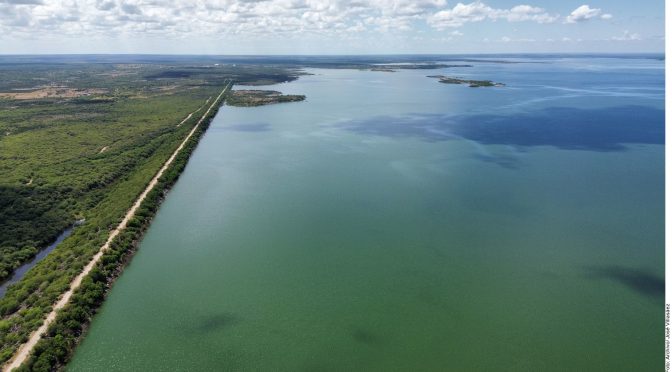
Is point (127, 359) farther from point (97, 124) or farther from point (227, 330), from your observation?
point (97, 124)

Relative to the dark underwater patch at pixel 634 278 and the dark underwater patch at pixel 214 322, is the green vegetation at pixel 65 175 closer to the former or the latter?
the dark underwater patch at pixel 214 322

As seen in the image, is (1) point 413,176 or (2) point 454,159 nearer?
(1) point 413,176

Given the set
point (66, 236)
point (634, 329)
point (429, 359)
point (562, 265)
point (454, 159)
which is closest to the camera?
point (429, 359)

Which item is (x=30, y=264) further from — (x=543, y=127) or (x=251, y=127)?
(x=543, y=127)

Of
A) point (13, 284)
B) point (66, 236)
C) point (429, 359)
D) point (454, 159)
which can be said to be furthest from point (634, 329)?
point (66, 236)

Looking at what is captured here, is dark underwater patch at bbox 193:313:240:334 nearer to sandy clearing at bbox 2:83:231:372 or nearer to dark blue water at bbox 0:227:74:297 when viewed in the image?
sandy clearing at bbox 2:83:231:372

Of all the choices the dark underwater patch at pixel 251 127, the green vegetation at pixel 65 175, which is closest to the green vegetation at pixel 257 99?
the green vegetation at pixel 65 175
